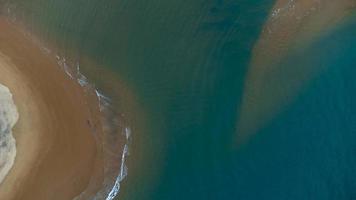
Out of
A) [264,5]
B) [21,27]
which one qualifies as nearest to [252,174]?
[264,5]

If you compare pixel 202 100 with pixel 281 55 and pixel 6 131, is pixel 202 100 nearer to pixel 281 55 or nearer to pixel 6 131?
pixel 281 55

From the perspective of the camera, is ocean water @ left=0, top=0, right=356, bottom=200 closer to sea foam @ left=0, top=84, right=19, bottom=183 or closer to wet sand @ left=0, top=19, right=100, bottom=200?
wet sand @ left=0, top=19, right=100, bottom=200

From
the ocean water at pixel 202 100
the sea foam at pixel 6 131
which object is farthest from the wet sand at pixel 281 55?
the sea foam at pixel 6 131

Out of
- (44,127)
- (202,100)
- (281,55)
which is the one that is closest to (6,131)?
(44,127)

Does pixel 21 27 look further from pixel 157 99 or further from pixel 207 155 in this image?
pixel 207 155

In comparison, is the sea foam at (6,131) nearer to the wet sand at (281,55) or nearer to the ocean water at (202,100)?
the ocean water at (202,100)

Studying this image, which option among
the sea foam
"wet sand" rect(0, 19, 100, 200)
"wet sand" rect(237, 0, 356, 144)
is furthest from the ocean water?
Result: the sea foam
